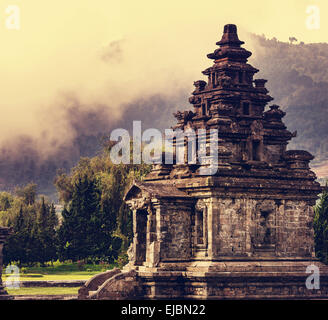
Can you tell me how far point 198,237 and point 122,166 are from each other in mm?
40225

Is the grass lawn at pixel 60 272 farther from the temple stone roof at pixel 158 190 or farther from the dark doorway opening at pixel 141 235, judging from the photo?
the temple stone roof at pixel 158 190

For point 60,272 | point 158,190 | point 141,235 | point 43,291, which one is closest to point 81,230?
point 60,272

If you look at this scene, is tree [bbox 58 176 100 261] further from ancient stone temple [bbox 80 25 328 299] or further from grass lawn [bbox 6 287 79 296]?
ancient stone temple [bbox 80 25 328 299]

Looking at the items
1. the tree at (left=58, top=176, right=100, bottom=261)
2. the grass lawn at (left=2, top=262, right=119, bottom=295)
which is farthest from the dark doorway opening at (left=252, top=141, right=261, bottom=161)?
the tree at (left=58, top=176, right=100, bottom=261)

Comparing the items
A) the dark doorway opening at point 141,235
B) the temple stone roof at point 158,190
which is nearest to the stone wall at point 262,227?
the temple stone roof at point 158,190

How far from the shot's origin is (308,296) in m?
55.2

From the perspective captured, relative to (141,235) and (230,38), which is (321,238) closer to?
(141,235)

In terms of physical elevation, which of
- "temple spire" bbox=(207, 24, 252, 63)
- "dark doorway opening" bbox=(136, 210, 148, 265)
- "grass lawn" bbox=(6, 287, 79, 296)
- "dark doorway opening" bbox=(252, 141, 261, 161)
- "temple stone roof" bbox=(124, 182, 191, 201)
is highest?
"temple spire" bbox=(207, 24, 252, 63)

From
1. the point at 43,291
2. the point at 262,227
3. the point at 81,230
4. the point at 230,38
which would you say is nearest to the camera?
Result: the point at 262,227

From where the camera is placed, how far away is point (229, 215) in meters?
54.1

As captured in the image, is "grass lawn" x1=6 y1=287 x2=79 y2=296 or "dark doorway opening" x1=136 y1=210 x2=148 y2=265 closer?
"dark doorway opening" x1=136 y1=210 x2=148 y2=265

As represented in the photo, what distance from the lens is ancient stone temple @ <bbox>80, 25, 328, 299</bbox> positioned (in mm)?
53500
